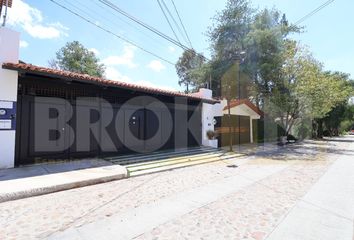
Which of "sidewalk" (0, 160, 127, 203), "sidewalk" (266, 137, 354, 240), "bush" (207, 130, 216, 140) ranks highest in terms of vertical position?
"bush" (207, 130, 216, 140)

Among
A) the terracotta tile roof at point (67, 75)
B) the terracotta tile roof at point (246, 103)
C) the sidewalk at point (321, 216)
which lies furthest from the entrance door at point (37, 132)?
the terracotta tile roof at point (246, 103)

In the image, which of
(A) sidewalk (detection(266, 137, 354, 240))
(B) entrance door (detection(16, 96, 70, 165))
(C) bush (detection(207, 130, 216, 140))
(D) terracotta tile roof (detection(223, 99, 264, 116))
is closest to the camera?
(A) sidewalk (detection(266, 137, 354, 240))

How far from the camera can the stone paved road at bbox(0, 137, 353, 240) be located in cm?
411

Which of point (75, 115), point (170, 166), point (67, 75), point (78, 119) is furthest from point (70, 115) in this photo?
point (170, 166)

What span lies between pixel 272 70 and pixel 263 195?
14.6 m

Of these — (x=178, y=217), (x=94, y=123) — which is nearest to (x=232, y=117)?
(x=94, y=123)

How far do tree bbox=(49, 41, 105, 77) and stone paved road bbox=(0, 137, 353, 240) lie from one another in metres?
29.0

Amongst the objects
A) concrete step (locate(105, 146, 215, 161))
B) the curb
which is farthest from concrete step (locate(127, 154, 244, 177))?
concrete step (locate(105, 146, 215, 161))

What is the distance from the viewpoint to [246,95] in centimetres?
2250

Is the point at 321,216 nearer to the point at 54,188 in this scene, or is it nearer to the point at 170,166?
the point at 54,188

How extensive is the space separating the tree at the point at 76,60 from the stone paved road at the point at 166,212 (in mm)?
28952

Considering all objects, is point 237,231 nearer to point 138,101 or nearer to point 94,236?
point 94,236

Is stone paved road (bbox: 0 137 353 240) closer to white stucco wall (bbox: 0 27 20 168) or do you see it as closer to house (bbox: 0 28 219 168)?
white stucco wall (bbox: 0 27 20 168)

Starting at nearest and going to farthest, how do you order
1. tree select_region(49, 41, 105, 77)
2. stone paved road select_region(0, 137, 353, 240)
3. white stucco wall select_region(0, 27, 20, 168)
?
stone paved road select_region(0, 137, 353, 240)
white stucco wall select_region(0, 27, 20, 168)
tree select_region(49, 41, 105, 77)
